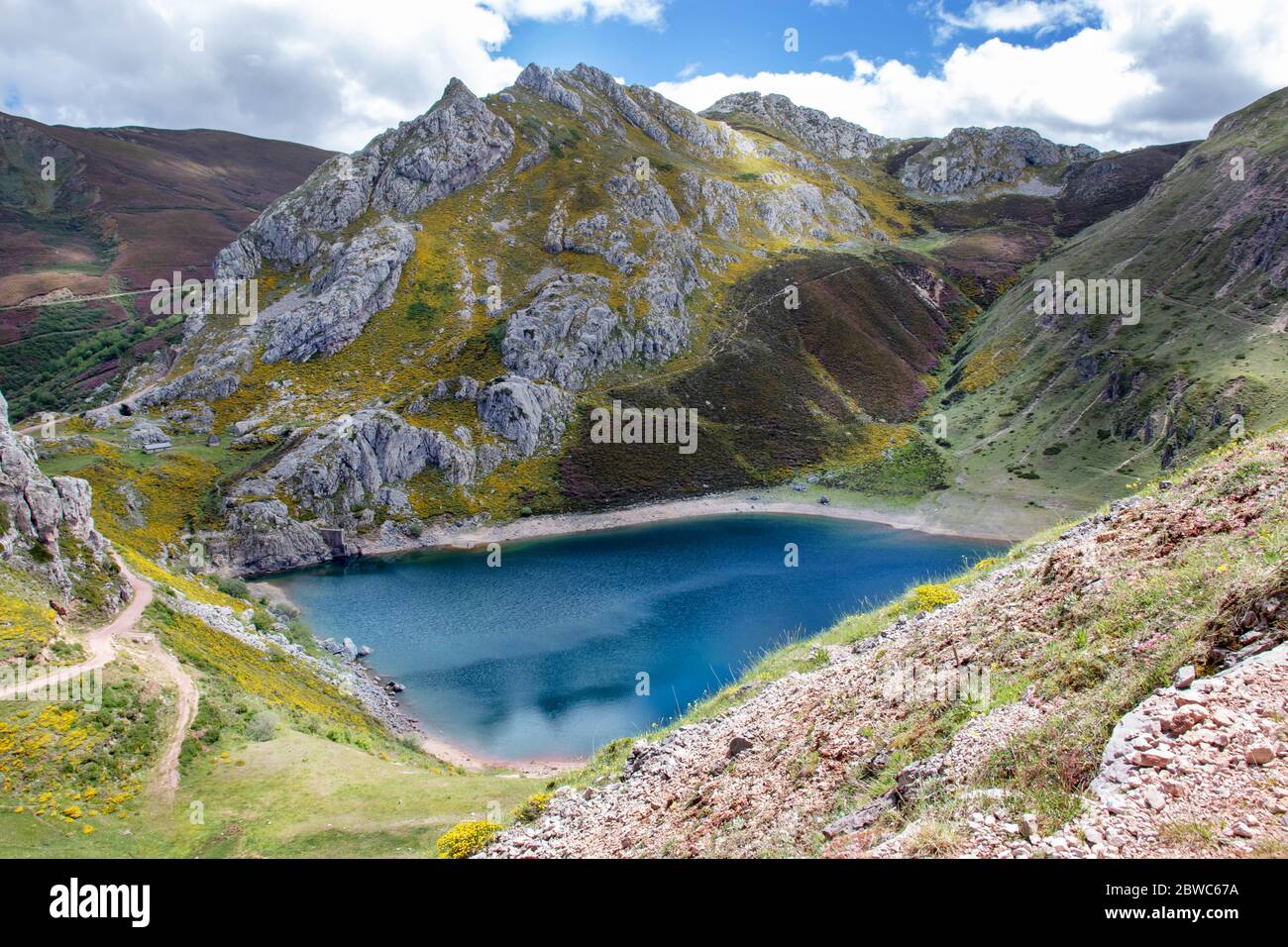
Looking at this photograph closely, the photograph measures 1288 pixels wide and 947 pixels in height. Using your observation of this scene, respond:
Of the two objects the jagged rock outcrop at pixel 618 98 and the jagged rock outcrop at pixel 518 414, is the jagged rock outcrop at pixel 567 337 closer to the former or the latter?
the jagged rock outcrop at pixel 518 414

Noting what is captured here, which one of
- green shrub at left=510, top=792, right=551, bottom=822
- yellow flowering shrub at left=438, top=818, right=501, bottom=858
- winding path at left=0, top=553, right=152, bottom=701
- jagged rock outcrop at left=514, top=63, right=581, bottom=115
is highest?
jagged rock outcrop at left=514, top=63, right=581, bottom=115

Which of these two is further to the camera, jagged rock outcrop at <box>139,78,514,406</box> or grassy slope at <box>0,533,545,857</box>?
jagged rock outcrop at <box>139,78,514,406</box>

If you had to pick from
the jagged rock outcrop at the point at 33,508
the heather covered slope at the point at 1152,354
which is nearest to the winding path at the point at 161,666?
the jagged rock outcrop at the point at 33,508

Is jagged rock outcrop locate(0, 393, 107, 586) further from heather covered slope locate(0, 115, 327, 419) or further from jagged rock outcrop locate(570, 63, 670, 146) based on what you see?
jagged rock outcrop locate(570, 63, 670, 146)

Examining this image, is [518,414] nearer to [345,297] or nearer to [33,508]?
[345,297]

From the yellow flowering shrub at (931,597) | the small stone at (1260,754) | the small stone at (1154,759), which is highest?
the small stone at (1260,754)

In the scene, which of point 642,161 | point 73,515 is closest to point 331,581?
point 73,515

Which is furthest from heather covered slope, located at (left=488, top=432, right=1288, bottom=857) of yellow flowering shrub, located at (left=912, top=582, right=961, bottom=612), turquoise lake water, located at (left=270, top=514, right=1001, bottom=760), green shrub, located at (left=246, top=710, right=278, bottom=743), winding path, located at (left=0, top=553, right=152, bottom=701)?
turquoise lake water, located at (left=270, top=514, right=1001, bottom=760)
